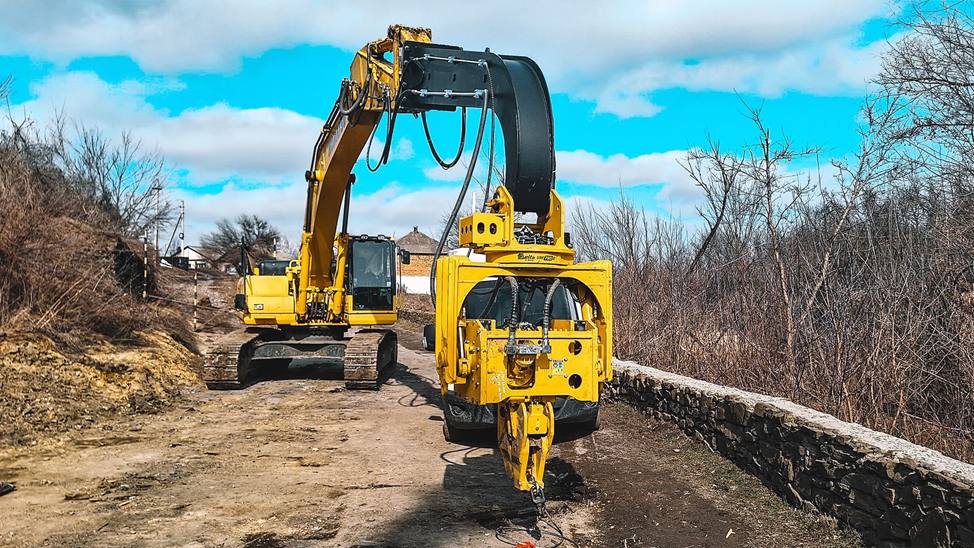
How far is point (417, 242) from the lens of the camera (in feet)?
246

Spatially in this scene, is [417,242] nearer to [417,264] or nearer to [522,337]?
[417,264]

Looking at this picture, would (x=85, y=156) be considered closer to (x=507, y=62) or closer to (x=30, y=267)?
(x=30, y=267)

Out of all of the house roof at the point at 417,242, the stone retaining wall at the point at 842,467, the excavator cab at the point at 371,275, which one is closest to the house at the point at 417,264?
the house roof at the point at 417,242

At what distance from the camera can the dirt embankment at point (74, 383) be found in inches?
345

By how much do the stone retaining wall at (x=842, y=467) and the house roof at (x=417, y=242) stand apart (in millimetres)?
66176

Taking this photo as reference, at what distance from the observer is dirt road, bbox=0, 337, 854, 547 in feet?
17.9

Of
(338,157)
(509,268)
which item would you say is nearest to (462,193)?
(509,268)

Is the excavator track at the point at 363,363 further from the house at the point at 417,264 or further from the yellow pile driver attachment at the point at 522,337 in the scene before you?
the house at the point at 417,264

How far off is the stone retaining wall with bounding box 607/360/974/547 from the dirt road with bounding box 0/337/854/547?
203 mm

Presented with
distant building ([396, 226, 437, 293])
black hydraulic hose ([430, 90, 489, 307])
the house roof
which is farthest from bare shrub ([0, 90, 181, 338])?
the house roof

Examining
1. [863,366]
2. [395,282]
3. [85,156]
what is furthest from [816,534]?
[85,156]

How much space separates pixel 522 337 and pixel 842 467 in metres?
2.46

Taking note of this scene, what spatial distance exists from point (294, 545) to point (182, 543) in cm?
80

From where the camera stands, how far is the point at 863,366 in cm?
680
